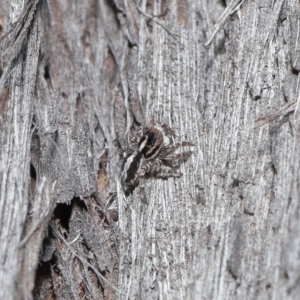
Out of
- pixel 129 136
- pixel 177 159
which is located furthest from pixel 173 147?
pixel 129 136

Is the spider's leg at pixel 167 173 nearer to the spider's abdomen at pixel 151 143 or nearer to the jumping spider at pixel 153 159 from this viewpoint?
the jumping spider at pixel 153 159

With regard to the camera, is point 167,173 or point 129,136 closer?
point 167,173

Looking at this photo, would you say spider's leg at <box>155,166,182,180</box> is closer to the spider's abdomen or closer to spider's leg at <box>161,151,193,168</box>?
spider's leg at <box>161,151,193,168</box>

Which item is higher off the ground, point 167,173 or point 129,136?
point 129,136

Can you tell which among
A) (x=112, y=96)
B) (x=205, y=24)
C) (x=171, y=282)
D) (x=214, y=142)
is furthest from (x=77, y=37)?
(x=171, y=282)

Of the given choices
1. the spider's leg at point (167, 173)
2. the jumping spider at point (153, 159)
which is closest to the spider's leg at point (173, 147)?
the jumping spider at point (153, 159)

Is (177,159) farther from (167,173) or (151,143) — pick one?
(151,143)
